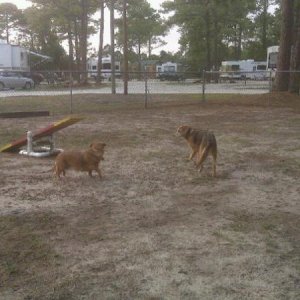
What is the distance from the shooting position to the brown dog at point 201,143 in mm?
6898

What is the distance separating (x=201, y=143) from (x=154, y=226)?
2619 mm

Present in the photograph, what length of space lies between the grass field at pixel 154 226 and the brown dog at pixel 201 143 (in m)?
0.26

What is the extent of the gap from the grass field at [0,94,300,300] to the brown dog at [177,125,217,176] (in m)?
0.26

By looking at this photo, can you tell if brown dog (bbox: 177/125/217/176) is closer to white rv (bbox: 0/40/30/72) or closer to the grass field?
the grass field

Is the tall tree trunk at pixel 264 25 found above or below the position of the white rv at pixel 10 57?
above

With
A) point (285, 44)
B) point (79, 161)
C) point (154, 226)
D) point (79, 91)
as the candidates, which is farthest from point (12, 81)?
point (154, 226)

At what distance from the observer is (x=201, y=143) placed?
7.14 m

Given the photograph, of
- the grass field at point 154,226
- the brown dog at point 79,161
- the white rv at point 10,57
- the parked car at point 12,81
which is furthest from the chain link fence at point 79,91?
the brown dog at point 79,161

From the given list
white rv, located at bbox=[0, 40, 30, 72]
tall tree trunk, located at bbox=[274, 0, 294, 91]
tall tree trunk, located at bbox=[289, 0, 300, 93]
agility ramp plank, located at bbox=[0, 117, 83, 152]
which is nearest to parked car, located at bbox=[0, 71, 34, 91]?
white rv, located at bbox=[0, 40, 30, 72]

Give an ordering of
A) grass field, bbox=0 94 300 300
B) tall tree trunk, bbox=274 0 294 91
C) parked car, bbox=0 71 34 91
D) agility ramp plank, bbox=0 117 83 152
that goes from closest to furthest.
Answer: grass field, bbox=0 94 300 300 → agility ramp plank, bbox=0 117 83 152 → tall tree trunk, bbox=274 0 294 91 → parked car, bbox=0 71 34 91

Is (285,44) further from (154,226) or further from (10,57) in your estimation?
(10,57)

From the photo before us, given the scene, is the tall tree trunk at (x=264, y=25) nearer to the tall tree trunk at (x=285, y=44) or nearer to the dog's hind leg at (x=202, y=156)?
the tall tree trunk at (x=285, y=44)

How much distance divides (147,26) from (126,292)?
2439 inches

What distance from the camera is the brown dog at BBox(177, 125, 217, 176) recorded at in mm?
6898
